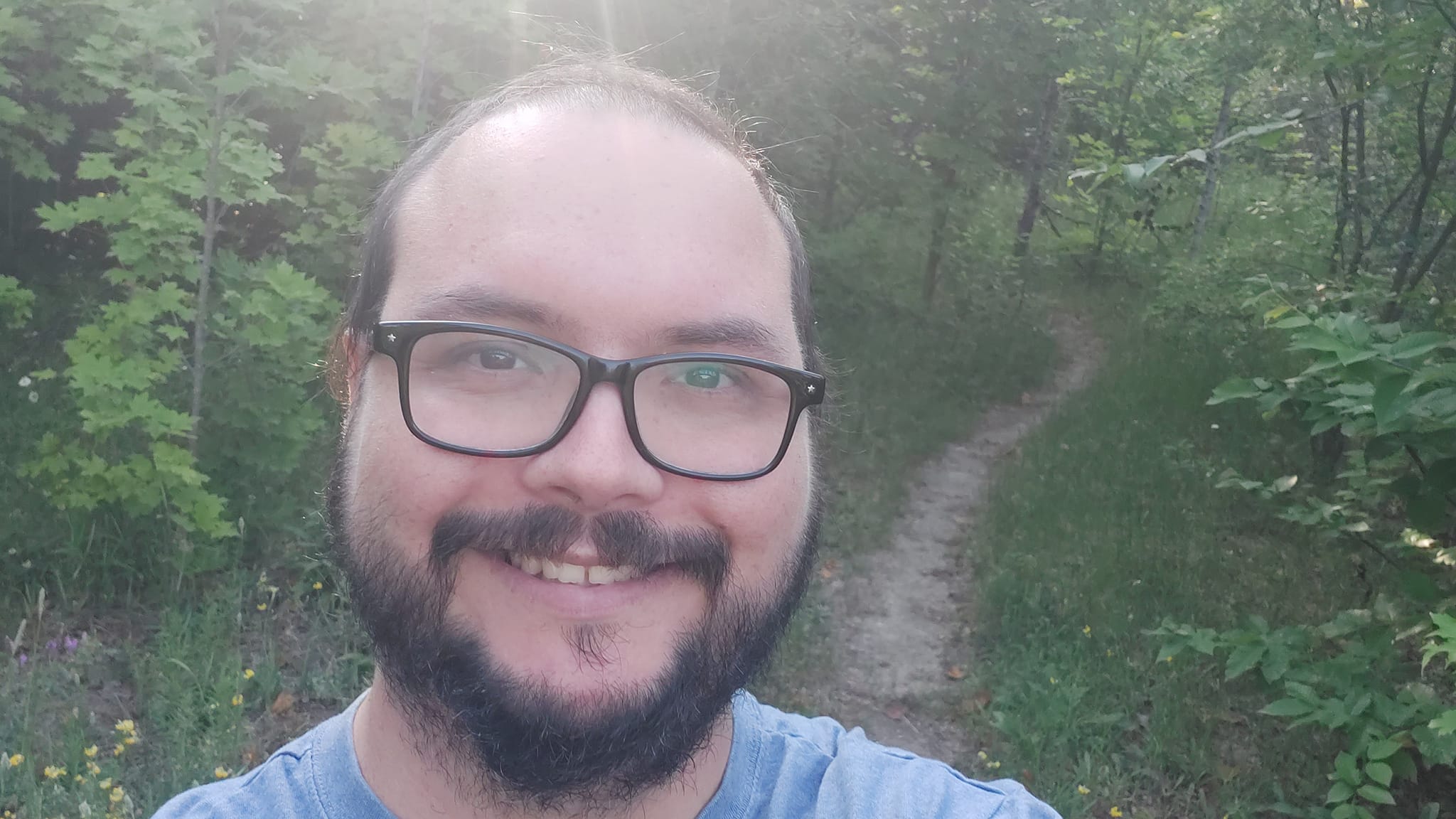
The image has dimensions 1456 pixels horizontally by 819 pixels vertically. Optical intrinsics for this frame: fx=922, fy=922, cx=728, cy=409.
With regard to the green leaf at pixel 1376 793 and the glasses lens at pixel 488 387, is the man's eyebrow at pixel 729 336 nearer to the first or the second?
the glasses lens at pixel 488 387

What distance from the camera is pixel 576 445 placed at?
3.77 feet

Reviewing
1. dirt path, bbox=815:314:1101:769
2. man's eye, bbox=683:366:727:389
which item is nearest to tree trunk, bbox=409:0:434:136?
dirt path, bbox=815:314:1101:769

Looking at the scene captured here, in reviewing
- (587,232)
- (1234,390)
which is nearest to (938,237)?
(1234,390)

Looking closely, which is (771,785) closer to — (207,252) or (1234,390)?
(1234,390)

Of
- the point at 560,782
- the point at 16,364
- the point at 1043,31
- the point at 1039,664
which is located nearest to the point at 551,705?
the point at 560,782

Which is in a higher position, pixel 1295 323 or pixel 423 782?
pixel 1295 323

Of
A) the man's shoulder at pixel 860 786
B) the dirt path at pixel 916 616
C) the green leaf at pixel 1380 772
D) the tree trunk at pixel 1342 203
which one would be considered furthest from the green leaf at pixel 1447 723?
the tree trunk at pixel 1342 203

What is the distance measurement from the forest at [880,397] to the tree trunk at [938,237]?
0.19 ft

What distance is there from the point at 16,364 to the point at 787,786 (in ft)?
17.6

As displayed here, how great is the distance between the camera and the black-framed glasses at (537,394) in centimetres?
116

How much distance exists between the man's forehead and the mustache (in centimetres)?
25

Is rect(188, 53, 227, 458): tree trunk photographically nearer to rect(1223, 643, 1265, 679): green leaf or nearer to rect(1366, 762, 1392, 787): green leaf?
rect(1223, 643, 1265, 679): green leaf

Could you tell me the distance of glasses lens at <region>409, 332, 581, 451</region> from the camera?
116 cm

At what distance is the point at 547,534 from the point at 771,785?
2.03 ft
